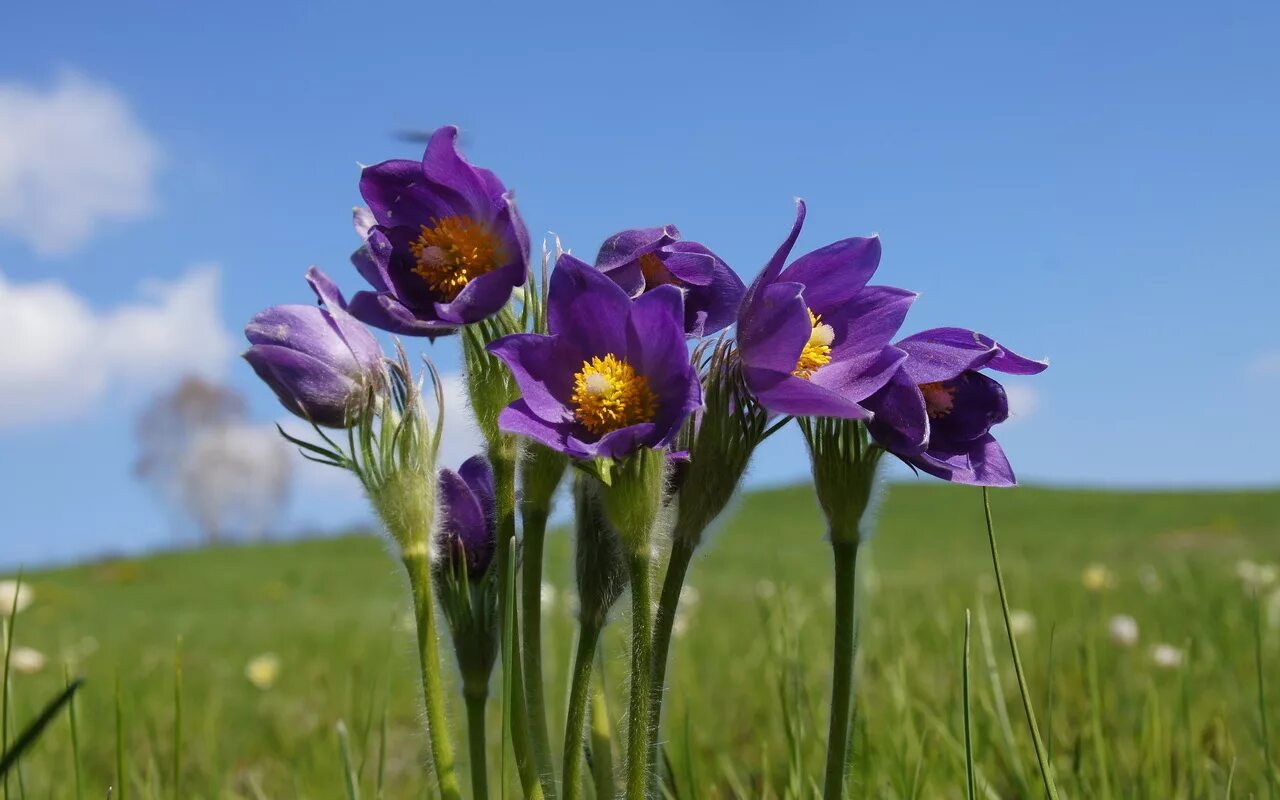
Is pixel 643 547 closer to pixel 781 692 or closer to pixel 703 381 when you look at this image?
pixel 703 381

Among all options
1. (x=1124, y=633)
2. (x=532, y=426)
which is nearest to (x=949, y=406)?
(x=532, y=426)

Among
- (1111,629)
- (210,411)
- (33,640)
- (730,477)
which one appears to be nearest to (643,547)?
(730,477)

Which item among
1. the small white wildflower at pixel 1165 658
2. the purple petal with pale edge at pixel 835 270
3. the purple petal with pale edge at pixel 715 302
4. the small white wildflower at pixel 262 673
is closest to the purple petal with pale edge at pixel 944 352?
the purple petal with pale edge at pixel 835 270

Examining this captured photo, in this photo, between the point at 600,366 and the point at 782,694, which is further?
the point at 782,694

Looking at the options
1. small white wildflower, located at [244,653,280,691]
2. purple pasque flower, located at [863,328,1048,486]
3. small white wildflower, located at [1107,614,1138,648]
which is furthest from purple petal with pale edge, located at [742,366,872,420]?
small white wildflower, located at [244,653,280,691]

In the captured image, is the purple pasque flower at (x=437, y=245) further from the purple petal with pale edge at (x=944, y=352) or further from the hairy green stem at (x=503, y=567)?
the purple petal with pale edge at (x=944, y=352)

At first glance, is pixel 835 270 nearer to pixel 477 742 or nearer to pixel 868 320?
pixel 868 320
